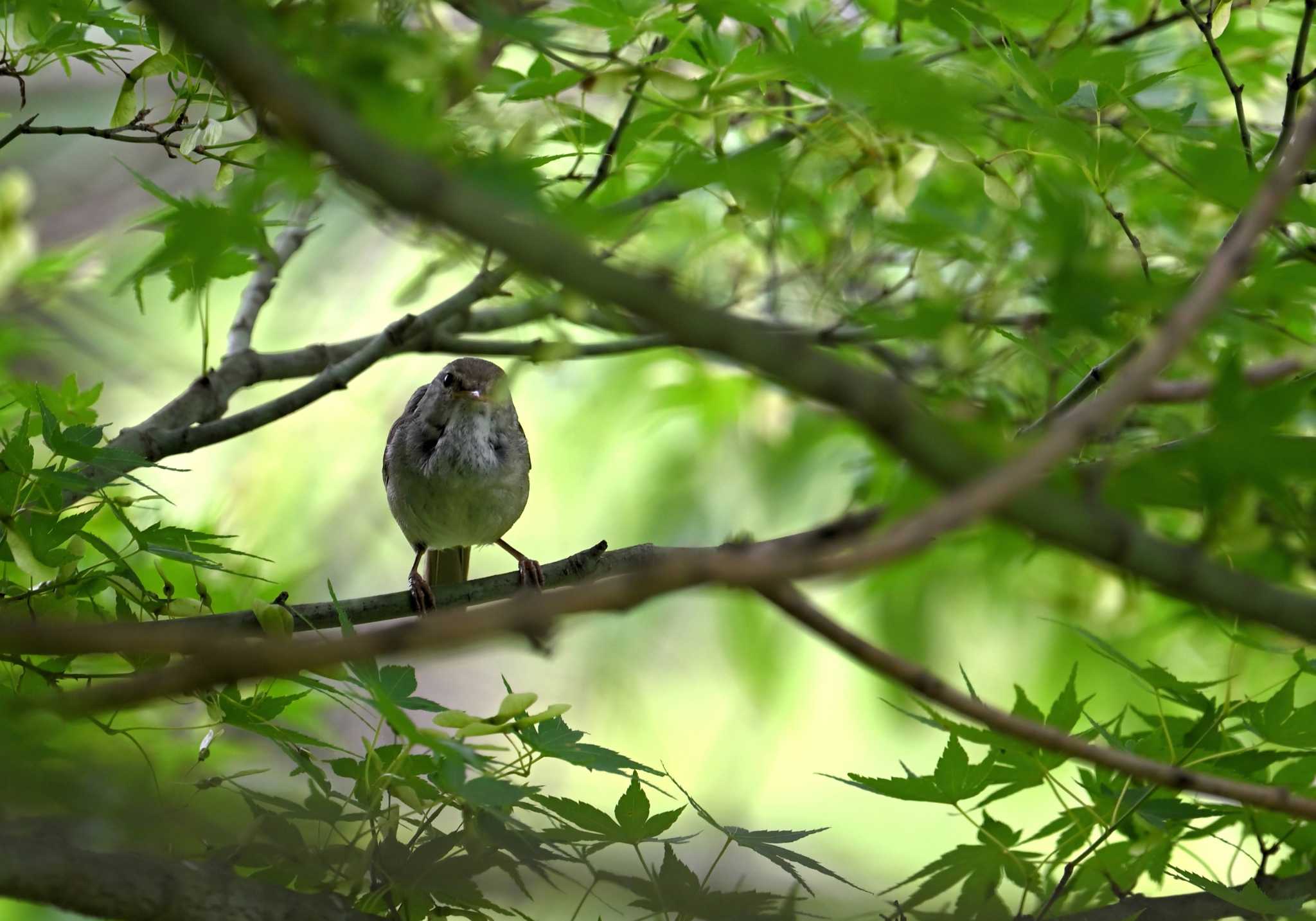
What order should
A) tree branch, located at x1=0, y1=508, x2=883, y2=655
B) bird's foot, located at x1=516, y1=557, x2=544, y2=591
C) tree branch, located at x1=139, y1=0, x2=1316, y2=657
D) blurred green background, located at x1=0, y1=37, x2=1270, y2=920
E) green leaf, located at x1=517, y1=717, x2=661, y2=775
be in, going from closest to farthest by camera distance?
tree branch, located at x1=0, y1=508, x2=883, y2=655
tree branch, located at x1=139, y1=0, x2=1316, y2=657
green leaf, located at x1=517, y1=717, x2=661, y2=775
bird's foot, located at x1=516, y1=557, x2=544, y2=591
blurred green background, located at x1=0, y1=37, x2=1270, y2=920

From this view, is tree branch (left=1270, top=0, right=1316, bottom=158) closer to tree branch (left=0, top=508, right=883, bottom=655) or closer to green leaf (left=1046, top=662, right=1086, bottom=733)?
green leaf (left=1046, top=662, right=1086, bottom=733)

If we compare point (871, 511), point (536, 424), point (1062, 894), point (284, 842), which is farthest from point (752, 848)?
point (536, 424)

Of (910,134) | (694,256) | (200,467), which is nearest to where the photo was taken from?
(910,134)

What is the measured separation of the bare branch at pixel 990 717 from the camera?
939 mm

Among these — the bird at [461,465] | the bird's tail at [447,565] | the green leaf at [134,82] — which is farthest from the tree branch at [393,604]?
the bird's tail at [447,565]

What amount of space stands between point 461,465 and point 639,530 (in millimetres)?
1466

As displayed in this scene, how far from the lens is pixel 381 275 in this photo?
668cm

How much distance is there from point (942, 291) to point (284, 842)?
2.02 m

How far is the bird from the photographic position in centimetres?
382

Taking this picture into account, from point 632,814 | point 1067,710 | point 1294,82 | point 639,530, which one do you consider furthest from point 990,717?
point 639,530

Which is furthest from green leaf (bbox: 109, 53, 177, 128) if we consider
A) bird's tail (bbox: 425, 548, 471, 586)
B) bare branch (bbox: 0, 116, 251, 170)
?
bird's tail (bbox: 425, 548, 471, 586)

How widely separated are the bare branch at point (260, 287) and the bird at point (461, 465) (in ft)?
2.33

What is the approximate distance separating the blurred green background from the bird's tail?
36 centimetres

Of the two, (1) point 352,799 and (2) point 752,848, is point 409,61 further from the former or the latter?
(2) point 752,848
